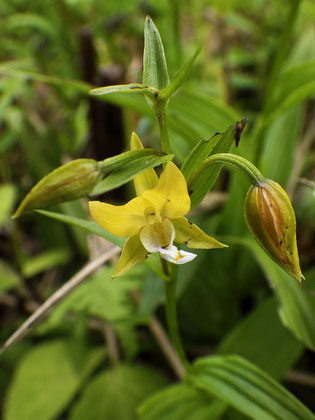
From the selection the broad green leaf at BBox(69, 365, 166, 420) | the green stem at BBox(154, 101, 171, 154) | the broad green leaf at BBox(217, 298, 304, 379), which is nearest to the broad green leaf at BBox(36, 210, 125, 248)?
the green stem at BBox(154, 101, 171, 154)

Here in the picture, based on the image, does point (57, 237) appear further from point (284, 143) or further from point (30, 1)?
point (30, 1)

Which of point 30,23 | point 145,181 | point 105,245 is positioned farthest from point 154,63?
point 30,23

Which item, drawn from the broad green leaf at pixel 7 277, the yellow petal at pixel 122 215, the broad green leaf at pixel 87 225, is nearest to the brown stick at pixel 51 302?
the broad green leaf at pixel 87 225

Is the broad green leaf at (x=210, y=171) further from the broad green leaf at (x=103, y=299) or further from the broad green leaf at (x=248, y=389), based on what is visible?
the broad green leaf at (x=103, y=299)

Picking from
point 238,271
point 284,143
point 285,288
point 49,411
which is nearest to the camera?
point 285,288

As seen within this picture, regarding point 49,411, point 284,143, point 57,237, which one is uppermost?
point 284,143

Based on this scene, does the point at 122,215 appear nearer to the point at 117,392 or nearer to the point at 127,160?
the point at 127,160

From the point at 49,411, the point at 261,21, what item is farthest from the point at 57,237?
the point at 261,21
